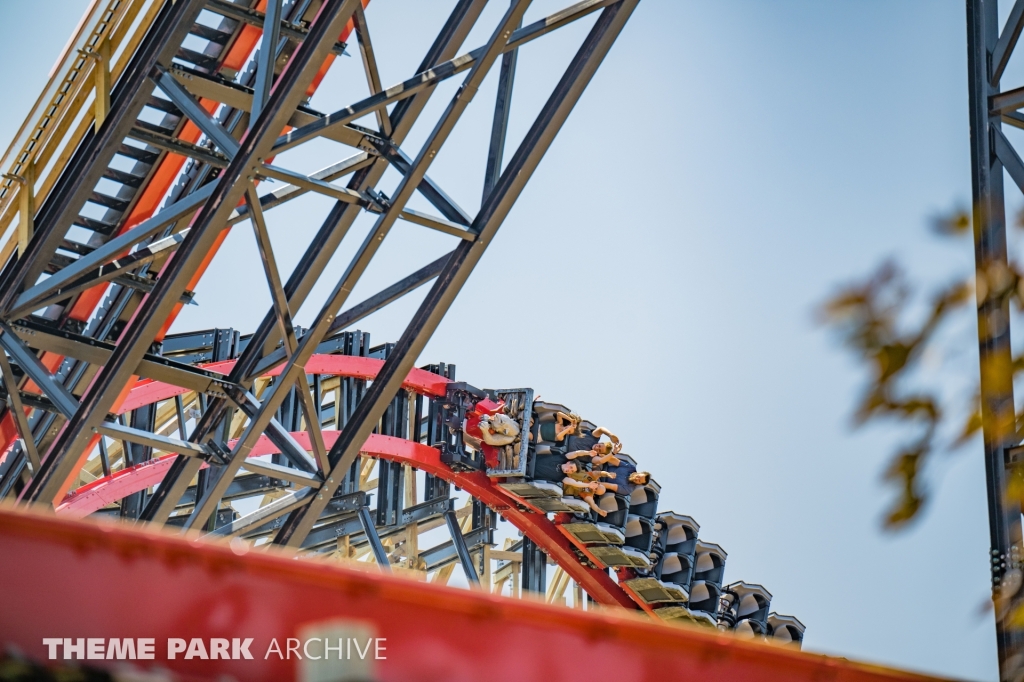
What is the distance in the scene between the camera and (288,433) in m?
9.26

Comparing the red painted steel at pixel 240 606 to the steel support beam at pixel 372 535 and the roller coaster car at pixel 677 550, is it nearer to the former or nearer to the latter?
the steel support beam at pixel 372 535

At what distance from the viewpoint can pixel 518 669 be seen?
2074 millimetres

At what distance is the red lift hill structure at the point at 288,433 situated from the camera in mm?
2023

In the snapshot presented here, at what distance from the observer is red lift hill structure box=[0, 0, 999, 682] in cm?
202

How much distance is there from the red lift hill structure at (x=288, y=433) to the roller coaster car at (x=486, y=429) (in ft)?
0.12

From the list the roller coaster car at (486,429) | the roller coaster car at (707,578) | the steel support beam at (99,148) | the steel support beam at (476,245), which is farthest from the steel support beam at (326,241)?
the roller coaster car at (707,578)

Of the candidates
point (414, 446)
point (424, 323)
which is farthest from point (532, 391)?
point (424, 323)

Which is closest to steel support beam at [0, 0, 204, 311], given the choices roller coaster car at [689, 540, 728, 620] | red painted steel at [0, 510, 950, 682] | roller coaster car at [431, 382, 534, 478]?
red painted steel at [0, 510, 950, 682]

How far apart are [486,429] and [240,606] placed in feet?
44.8

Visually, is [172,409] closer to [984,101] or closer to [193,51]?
[193,51]

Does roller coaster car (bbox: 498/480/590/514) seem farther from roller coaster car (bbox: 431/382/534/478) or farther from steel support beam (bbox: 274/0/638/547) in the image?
steel support beam (bbox: 274/0/638/547)

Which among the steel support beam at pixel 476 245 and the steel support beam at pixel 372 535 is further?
the steel support beam at pixel 372 535

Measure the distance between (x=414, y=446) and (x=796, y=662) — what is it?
42.8 ft

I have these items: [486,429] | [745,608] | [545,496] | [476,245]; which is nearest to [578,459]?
[545,496]
